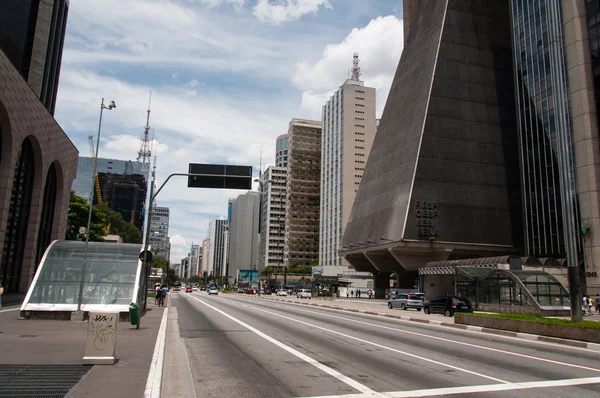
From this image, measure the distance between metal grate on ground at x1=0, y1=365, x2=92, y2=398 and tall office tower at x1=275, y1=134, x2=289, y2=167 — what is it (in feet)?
598

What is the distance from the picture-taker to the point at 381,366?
11188 mm

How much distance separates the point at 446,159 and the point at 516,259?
28541 mm

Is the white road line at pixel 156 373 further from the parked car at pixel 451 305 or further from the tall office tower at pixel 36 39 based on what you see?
the tall office tower at pixel 36 39

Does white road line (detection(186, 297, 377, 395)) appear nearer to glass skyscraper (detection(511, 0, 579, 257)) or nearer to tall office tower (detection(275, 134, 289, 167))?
glass skyscraper (detection(511, 0, 579, 257))

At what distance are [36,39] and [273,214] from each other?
132 metres

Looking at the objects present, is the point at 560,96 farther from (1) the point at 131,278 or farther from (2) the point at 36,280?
(2) the point at 36,280

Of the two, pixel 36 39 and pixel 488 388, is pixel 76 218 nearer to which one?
pixel 36 39

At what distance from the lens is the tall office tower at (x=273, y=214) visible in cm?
17162

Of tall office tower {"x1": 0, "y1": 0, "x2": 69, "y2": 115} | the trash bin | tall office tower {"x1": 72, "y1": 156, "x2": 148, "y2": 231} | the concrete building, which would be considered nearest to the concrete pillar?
the concrete building

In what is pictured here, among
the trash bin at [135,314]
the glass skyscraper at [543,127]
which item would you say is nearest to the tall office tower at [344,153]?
the glass skyscraper at [543,127]

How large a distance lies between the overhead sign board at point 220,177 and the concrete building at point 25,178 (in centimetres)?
1388

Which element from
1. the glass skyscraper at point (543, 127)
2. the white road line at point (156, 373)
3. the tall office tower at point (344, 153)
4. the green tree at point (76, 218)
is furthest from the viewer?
the tall office tower at point (344, 153)

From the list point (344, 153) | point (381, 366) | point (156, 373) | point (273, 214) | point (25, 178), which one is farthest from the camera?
point (273, 214)

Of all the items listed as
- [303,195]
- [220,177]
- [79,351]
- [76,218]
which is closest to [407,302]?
[220,177]
